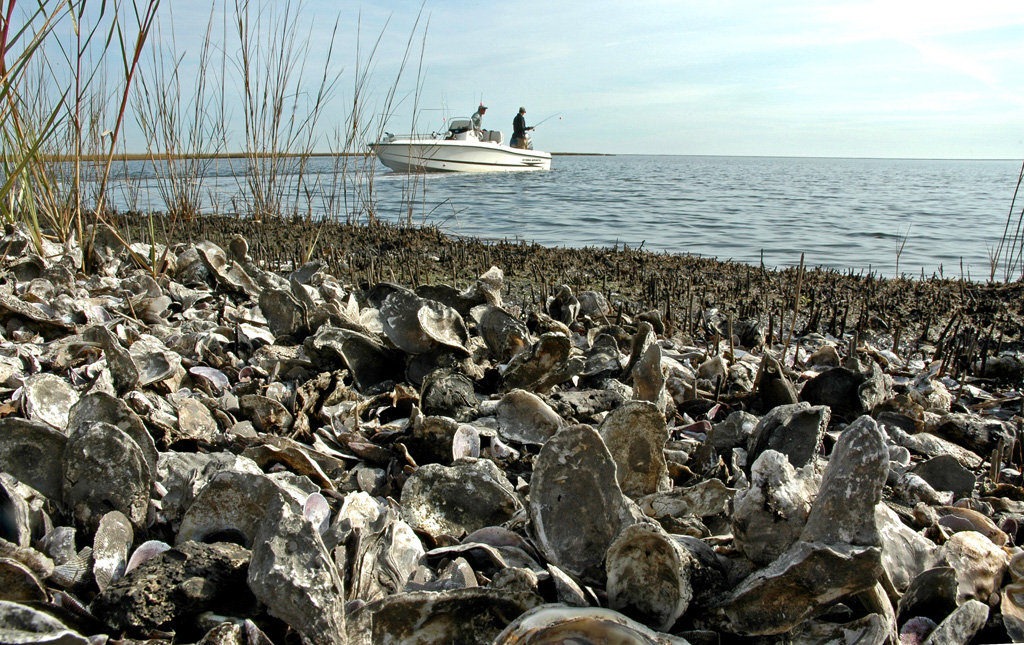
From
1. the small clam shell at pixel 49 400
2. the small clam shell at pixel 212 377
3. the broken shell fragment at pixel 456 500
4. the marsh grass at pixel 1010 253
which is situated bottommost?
the broken shell fragment at pixel 456 500

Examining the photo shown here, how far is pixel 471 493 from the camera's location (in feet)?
5.98

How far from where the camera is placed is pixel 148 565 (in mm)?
1324

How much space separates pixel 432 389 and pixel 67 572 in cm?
134

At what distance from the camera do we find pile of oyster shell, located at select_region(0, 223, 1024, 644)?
4.13 feet

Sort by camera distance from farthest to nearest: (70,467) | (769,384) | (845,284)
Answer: (845,284), (769,384), (70,467)

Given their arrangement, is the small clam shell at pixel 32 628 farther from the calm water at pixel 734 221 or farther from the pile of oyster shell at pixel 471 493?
the calm water at pixel 734 221

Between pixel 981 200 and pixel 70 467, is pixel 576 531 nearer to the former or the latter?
pixel 70 467

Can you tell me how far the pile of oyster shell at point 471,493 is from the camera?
49.5 inches

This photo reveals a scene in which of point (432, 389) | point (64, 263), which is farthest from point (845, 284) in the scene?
point (64, 263)

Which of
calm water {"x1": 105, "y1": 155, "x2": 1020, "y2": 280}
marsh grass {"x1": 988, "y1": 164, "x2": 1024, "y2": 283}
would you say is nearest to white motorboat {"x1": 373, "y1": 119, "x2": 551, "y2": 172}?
calm water {"x1": 105, "y1": 155, "x2": 1020, "y2": 280}

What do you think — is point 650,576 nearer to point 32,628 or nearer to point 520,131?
point 32,628

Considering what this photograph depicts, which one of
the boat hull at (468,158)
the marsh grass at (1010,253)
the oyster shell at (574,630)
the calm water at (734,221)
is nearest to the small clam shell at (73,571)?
the oyster shell at (574,630)

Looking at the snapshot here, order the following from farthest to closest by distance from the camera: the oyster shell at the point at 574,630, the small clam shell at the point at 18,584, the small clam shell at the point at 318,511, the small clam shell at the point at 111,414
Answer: the small clam shell at the point at 111,414 → the small clam shell at the point at 318,511 → the small clam shell at the point at 18,584 → the oyster shell at the point at 574,630

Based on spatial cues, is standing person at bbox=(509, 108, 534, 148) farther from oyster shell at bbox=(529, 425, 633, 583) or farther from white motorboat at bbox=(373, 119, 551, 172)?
oyster shell at bbox=(529, 425, 633, 583)
